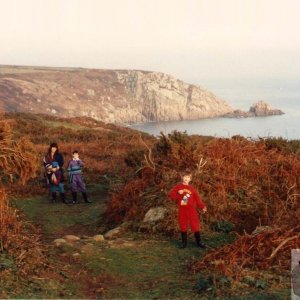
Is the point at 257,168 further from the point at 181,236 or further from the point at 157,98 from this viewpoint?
the point at 157,98

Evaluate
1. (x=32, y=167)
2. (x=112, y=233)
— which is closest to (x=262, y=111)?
(x=32, y=167)

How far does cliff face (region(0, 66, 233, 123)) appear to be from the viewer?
399 feet

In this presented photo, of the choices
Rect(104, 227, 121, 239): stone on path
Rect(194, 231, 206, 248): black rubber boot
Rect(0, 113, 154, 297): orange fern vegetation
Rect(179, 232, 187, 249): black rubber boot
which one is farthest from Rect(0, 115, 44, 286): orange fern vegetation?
Rect(194, 231, 206, 248): black rubber boot

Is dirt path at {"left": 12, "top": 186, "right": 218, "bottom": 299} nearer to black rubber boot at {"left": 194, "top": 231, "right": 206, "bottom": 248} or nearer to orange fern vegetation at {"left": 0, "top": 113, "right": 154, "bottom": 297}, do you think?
black rubber boot at {"left": 194, "top": 231, "right": 206, "bottom": 248}

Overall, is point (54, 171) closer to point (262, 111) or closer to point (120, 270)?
point (120, 270)

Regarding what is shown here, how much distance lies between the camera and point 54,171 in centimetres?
1371

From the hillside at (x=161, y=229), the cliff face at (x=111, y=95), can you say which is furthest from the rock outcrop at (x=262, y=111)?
the hillside at (x=161, y=229)

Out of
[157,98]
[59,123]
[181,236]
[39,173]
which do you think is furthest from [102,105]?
[181,236]

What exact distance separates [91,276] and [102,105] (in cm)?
12783

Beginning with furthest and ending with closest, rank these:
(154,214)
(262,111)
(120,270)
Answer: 1. (262,111)
2. (154,214)
3. (120,270)

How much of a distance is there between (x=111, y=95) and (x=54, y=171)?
131 m

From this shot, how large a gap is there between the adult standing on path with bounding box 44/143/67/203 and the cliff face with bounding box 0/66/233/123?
10050 centimetres

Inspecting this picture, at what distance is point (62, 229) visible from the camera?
11.0 metres

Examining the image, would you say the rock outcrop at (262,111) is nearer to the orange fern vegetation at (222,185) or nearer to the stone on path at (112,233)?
the orange fern vegetation at (222,185)
